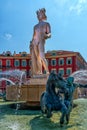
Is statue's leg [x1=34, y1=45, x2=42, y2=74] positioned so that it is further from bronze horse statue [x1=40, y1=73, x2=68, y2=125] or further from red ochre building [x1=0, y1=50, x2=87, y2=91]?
red ochre building [x1=0, y1=50, x2=87, y2=91]

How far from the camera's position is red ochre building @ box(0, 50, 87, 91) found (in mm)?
76938

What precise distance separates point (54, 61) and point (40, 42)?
214ft

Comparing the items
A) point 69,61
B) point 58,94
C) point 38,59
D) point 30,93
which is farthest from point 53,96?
point 69,61

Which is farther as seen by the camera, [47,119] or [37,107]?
[37,107]

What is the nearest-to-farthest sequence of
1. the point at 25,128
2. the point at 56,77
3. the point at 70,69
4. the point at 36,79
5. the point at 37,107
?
the point at 25,128, the point at 56,77, the point at 37,107, the point at 36,79, the point at 70,69

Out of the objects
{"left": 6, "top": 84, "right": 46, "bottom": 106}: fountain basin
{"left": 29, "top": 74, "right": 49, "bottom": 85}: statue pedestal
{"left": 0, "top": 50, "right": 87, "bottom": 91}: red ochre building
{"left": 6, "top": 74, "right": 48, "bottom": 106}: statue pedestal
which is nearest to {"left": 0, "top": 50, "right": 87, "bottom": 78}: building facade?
{"left": 0, "top": 50, "right": 87, "bottom": 91}: red ochre building

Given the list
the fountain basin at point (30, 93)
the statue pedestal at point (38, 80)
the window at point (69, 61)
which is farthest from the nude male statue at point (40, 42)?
the window at point (69, 61)

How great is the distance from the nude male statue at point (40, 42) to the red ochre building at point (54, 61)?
5964 centimetres

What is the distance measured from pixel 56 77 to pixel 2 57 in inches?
2903

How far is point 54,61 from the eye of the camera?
3132 inches

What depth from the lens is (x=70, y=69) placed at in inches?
3051

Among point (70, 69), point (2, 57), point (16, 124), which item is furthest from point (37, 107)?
point (2, 57)

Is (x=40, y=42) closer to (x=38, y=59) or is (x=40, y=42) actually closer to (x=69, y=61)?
(x=38, y=59)

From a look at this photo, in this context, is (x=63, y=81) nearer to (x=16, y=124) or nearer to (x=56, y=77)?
(x=56, y=77)
